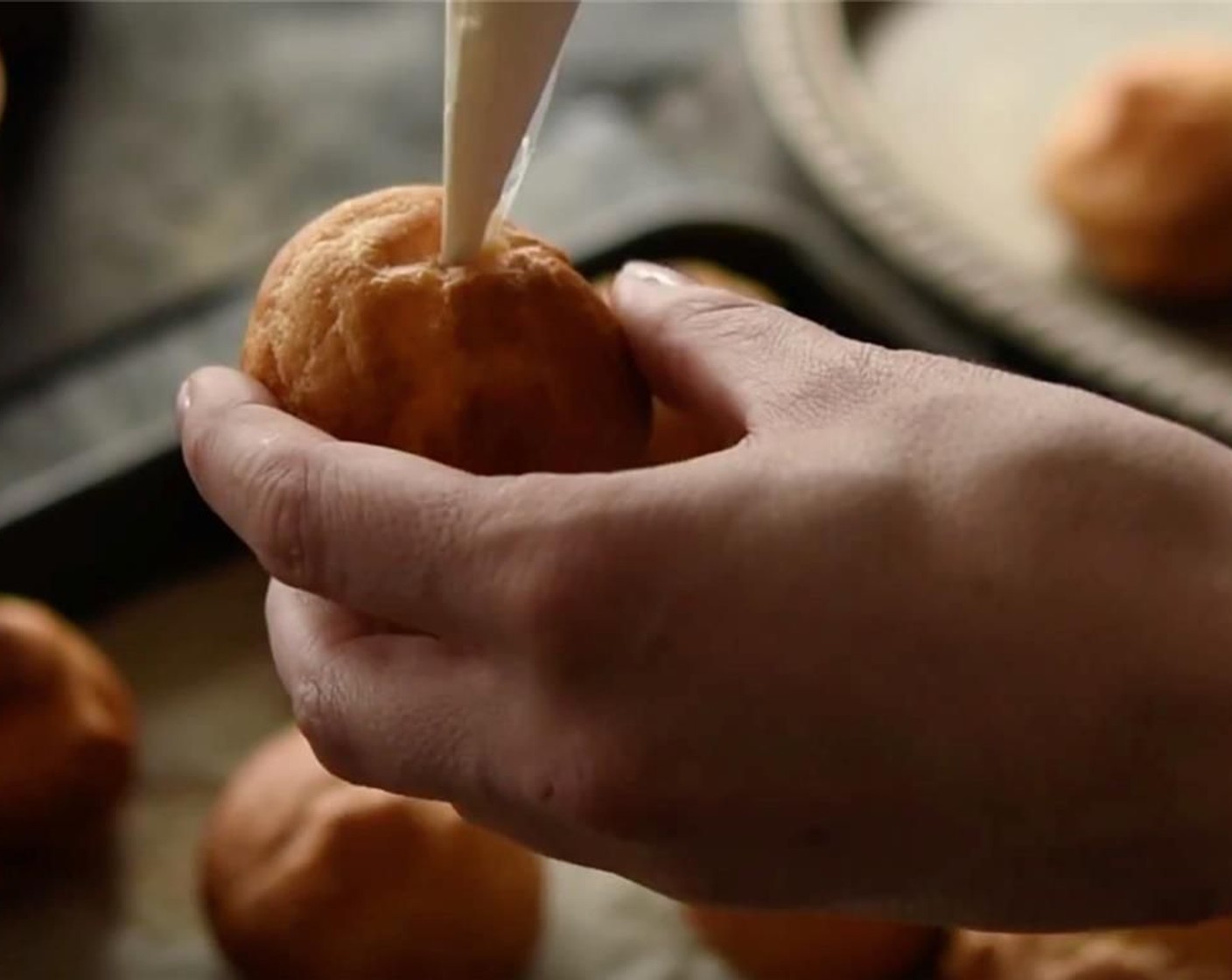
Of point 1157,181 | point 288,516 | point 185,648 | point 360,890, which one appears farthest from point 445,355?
point 1157,181

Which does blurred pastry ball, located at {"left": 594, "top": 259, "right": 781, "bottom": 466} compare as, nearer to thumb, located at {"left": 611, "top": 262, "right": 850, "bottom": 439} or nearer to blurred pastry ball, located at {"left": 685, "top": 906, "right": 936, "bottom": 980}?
thumb, located at {"left": 611, "top": 262, "right": 850, "bottom": 439}

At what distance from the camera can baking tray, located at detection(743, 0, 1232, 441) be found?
82 centimetres

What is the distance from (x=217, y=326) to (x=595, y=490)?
52cm

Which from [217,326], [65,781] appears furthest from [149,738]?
[217,326]

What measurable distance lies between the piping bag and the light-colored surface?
321 millimetres

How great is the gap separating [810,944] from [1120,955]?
0.10 meters

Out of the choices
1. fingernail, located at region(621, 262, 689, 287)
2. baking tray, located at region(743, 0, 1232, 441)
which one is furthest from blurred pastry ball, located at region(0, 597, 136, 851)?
baking tray, located at region(743, 0, 1232, 441)

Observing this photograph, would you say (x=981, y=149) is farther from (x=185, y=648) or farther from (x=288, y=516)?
(x=288, y=516)

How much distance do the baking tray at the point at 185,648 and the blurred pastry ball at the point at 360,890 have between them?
0.04 m

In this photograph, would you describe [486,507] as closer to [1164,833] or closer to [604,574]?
[604,574]

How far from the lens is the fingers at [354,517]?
0.34 metres

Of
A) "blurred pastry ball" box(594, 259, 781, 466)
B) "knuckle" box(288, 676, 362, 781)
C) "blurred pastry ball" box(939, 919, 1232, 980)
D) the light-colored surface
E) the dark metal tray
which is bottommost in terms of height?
the light-colored surface

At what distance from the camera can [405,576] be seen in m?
0.35

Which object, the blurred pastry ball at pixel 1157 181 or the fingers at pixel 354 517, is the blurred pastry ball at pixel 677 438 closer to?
the fingers at pixel 354 517
